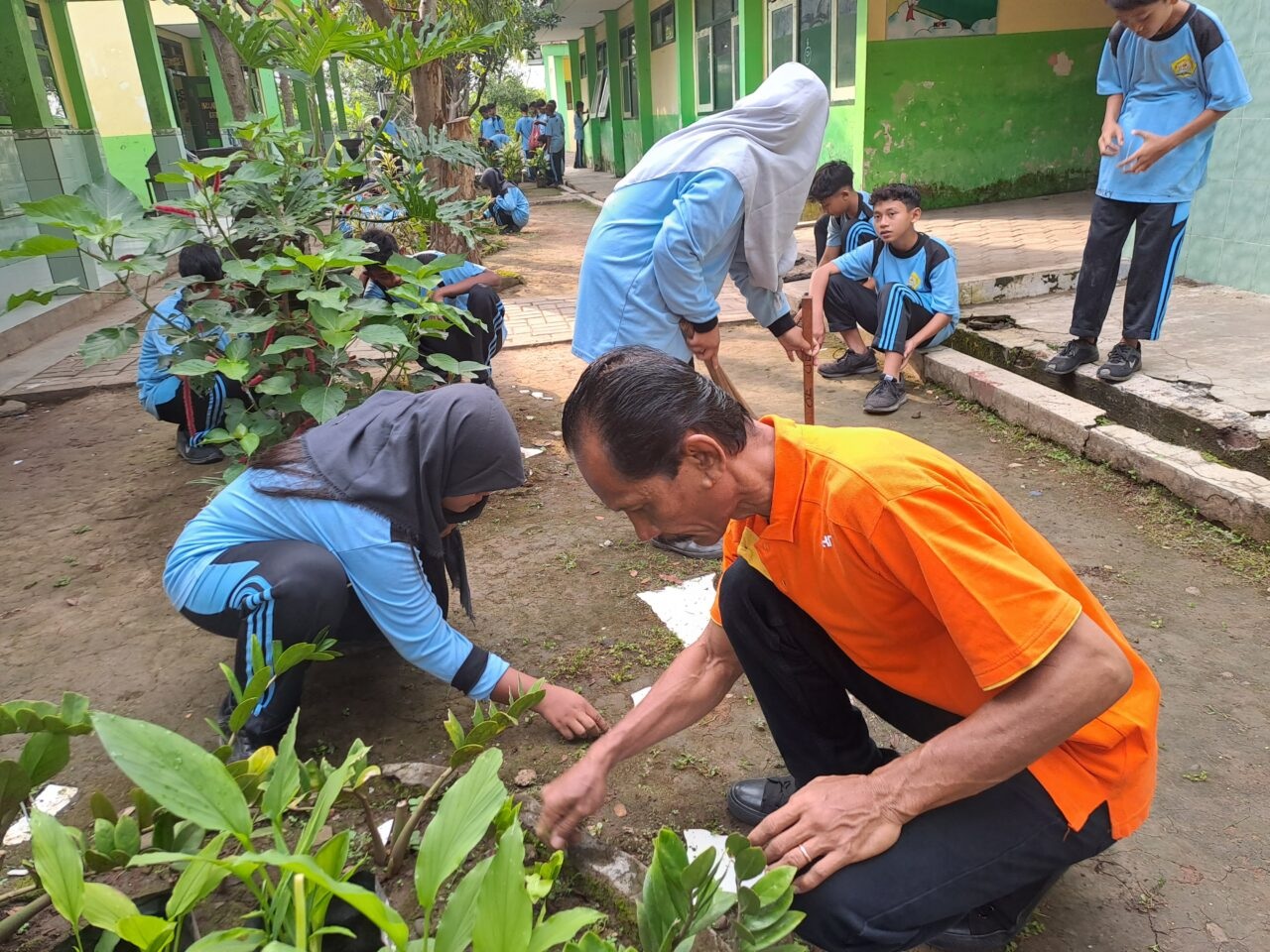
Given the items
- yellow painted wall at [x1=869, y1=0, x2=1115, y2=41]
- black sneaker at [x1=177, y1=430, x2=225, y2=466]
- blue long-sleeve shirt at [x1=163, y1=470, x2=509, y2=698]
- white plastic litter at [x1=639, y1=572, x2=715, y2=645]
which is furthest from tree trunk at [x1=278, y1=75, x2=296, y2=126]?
blue long-sleeve shirt at [x1=163, y1=470, x2=509, y2=698]

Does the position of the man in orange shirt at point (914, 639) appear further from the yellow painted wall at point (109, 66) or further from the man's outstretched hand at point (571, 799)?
the yellow painted wall at point (109, 66)

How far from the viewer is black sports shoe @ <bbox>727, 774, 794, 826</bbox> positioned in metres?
1.93

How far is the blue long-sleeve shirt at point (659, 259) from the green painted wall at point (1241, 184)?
11.5 ft

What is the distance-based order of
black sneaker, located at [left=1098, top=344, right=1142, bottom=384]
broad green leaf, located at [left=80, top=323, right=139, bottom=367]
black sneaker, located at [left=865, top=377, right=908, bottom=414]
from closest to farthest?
broad green leaf, located at [left=80, top=323, right=139, bottom=367] → black sneaker, located at [left=1098, top=344, right=1142, bottom=384] → black sneaker, located at [left=865, top=377, right=908, bottom=414]

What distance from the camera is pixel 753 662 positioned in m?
1.69

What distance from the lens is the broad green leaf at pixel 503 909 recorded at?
89 cm

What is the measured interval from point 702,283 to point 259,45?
2035 mm

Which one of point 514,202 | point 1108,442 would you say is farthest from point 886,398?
point 514,202

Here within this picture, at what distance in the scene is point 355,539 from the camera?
6.61 ft

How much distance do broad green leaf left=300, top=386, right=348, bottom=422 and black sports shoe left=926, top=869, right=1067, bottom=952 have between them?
2.13 metres

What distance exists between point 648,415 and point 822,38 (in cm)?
943

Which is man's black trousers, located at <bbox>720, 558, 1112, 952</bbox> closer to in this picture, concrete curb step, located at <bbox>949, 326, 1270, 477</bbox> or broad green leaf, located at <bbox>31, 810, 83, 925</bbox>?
broad green leaf, located at <bbox>31, 810, 83, 925</bbox>

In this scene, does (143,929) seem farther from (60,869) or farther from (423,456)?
(423,456)

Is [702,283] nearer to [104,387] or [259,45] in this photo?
[259,45]
